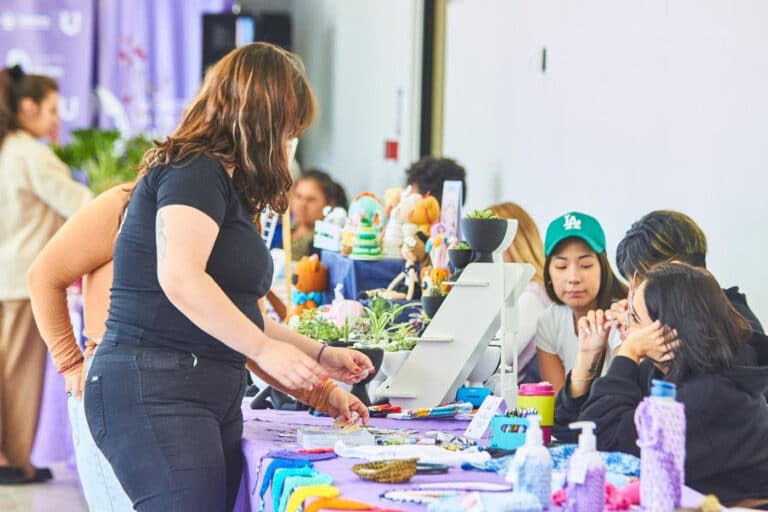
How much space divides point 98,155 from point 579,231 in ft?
13.9

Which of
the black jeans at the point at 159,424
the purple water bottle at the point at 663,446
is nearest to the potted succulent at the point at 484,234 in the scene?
the black jeans at the point at 159,424

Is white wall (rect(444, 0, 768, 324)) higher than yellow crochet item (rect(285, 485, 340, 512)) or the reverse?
higher

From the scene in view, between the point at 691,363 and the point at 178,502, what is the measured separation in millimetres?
925

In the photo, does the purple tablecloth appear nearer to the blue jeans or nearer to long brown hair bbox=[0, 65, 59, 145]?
the blue jeans

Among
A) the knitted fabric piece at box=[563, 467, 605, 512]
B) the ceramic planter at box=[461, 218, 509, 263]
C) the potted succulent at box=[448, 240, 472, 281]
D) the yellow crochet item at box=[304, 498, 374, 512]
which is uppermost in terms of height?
the ceramic planter at box=[461, 218, 509, 263]

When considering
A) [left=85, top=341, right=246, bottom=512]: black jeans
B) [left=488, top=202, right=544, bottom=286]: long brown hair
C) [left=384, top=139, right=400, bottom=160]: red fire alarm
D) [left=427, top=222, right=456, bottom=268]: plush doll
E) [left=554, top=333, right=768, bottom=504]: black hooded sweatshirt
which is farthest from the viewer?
[left=384, top=139, right=400, bottom=160]: red fire alarm

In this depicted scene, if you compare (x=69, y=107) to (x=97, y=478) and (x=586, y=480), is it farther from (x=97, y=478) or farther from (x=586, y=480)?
(x=586, y=480)

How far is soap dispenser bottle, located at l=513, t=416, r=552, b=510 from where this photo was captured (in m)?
1.75

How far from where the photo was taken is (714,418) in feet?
7.09

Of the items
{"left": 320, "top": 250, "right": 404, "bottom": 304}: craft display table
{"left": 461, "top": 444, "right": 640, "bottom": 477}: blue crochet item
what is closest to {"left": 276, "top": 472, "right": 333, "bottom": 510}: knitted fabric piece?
{"left": 461, "top": 444, "right": 640, "bottom": 477}: blue crochet item

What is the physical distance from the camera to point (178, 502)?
6.56 ft

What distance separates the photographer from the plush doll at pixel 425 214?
4.12m

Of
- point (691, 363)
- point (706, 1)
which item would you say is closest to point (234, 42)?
point (706, 1)

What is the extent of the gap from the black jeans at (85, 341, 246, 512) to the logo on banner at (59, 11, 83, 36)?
7.42 meters
